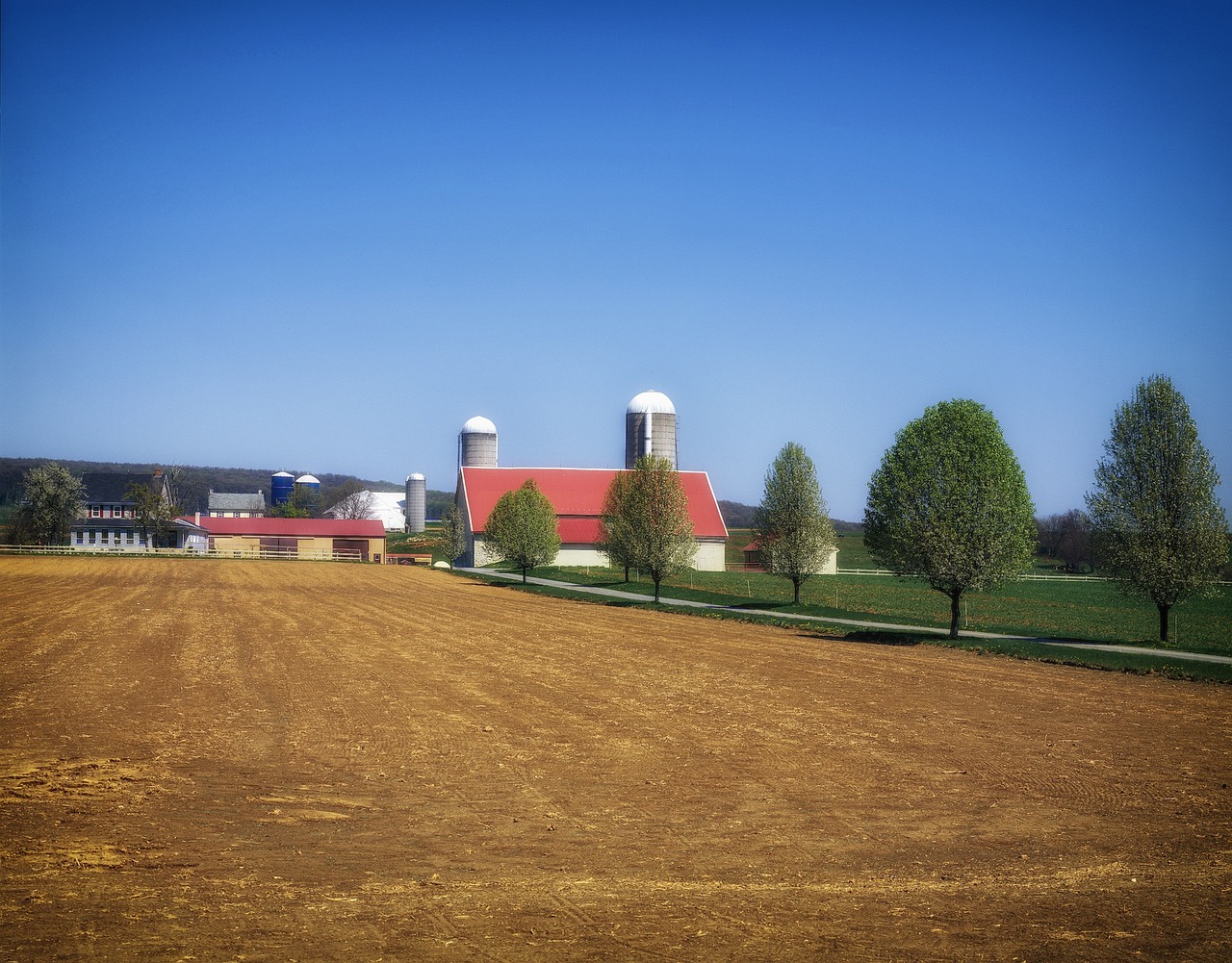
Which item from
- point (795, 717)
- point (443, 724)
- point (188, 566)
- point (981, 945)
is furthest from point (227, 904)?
point (188, 566)

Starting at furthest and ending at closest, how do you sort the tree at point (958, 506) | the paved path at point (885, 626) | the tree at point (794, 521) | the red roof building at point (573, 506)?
the red roof building at point (573, 506), the tree at point (794, 521), the tree at point (958, 506), the paved path at point (885, 626)

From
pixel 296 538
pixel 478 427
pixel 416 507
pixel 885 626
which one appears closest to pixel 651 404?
pixel 478 427

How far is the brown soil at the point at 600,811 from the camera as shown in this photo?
28.2 feet

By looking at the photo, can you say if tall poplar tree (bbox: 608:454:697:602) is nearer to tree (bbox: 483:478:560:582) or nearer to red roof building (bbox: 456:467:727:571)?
tree (bbox: 483:478:560:582)

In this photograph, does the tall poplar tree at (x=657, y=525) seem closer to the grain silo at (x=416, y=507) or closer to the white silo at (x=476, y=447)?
the white silo at (x=476, y=447)

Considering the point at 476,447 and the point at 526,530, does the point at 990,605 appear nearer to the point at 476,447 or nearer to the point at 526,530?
the point at 526,530

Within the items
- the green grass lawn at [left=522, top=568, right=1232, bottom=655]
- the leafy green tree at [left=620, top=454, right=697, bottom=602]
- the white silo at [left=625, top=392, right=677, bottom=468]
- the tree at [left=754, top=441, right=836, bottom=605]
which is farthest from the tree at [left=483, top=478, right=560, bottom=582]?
the white silo at [left=625, top=392, right=677, bottom=468]

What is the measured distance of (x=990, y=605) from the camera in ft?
171

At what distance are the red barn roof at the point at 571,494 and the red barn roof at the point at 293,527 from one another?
1313cm

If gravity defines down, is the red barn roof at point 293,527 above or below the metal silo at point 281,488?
below

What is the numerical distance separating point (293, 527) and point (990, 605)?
64.3 meters

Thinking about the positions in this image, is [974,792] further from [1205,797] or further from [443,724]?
[443,724]

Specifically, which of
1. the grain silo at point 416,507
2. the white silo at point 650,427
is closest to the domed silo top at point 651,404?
the white silo at point 650,427

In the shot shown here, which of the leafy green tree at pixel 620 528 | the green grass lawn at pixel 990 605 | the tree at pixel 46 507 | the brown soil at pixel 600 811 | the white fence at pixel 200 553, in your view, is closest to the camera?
the brown soil at pixel 600 811
